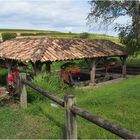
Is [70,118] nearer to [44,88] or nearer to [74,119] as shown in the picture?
[74,119]

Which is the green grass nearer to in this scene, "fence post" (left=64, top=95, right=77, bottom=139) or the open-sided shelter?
the open-sided shelter

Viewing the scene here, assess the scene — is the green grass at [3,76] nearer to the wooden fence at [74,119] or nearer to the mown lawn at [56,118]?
the mown lawn at [56,118]

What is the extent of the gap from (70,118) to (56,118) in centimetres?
260

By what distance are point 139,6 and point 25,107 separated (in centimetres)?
1387

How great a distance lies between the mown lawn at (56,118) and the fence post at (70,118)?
0.78 m

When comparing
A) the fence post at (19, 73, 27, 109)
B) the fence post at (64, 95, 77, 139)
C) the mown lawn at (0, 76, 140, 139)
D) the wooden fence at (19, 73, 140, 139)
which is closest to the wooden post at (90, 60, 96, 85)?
the mown lawn at (0, 76, 140, 139)

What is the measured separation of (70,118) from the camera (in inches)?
224

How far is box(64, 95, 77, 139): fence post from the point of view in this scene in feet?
18.4

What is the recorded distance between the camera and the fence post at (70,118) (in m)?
5.60

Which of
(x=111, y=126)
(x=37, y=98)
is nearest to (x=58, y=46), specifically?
(x=37, y=98)

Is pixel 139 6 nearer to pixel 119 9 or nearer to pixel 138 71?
pixel 119 9

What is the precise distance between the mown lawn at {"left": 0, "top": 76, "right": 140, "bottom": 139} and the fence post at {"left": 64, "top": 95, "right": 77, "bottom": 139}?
78 centimetres

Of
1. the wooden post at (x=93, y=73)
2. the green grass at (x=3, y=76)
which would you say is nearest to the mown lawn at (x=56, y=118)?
the wooden post at (x=93, y=73)

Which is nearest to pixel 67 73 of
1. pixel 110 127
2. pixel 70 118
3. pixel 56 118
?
pixel 56 118
